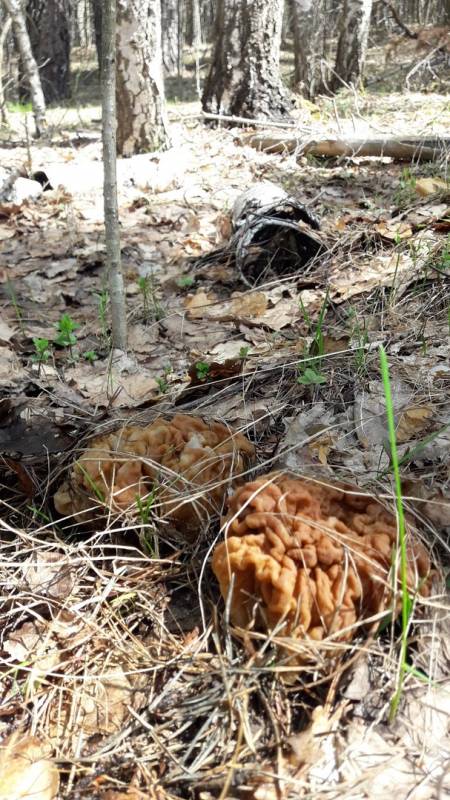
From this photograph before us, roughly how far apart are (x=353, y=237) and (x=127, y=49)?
3.79m

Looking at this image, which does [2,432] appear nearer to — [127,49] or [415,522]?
[415,522]

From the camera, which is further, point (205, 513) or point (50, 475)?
point (50, 475)

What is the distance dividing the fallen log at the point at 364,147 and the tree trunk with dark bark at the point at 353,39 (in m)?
3.69

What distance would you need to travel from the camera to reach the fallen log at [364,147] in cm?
587

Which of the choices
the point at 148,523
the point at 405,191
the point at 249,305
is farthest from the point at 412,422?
the point at 405,191

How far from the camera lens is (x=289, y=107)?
7.72 metres

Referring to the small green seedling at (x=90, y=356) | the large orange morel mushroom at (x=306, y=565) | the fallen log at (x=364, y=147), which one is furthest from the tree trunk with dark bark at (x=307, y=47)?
the large orange morel mushroom at (x=306, y=565)

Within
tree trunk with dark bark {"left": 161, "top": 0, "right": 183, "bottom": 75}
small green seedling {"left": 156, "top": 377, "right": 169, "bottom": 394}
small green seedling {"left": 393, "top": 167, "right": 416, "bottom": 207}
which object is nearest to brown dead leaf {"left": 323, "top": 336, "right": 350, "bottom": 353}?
small green seedling {"left": 156, "top": 377, "right": 169, "bottom": 394}

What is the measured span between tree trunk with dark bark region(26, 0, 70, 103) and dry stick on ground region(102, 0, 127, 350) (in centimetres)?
1156

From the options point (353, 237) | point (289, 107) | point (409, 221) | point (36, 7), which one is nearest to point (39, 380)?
point (353, 237)

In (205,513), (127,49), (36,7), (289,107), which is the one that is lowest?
(205,513)

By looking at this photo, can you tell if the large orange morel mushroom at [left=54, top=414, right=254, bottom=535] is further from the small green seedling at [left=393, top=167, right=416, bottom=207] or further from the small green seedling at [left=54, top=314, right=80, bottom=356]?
the small green seedling at [left=393, top=167, right=416, bottom=207]


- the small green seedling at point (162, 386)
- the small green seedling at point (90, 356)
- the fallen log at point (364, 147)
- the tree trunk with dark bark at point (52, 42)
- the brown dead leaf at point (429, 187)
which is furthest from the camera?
the tree trunk with dark bark at point (52, 42)

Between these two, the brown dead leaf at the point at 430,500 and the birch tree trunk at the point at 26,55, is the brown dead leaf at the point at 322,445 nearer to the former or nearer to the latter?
the brown dead leaf at the point at 430,500
